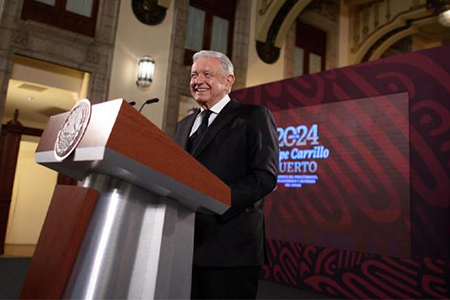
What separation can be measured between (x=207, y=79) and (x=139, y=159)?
52cm

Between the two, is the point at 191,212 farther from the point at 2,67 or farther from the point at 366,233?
the point at 2,67

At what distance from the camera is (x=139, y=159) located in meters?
0.67

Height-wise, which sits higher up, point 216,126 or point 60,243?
point 216,126

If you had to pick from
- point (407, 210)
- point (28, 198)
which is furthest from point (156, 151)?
Answer: point (28, 198)

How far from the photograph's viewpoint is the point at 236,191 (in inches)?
36.2

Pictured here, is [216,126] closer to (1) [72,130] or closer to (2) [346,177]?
(1) [72,130]

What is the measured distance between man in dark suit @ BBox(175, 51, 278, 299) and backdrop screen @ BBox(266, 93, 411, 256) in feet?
10.1

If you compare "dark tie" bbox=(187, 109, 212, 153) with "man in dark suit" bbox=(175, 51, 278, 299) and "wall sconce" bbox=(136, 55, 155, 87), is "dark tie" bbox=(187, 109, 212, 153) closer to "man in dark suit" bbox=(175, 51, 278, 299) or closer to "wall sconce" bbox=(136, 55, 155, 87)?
"man in dark suit" bbox=(175, 51, 278, 299)

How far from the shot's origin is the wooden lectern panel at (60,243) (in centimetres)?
69

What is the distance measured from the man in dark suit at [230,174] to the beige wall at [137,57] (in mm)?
4980

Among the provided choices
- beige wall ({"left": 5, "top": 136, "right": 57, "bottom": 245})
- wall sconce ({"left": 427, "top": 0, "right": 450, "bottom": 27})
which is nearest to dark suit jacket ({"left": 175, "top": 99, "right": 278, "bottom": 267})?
beige wall ({"left": 5, "top": 136, "right": 57, "bottom": 245})

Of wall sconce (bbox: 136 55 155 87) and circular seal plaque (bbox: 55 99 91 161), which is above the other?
wall sconce (bbox: 136 55 155 87)

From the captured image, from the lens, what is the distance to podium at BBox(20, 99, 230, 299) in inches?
26.3

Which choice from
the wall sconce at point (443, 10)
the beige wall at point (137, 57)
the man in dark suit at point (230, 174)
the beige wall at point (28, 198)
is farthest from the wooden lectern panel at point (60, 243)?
the wall sconce at point (443, 10)
